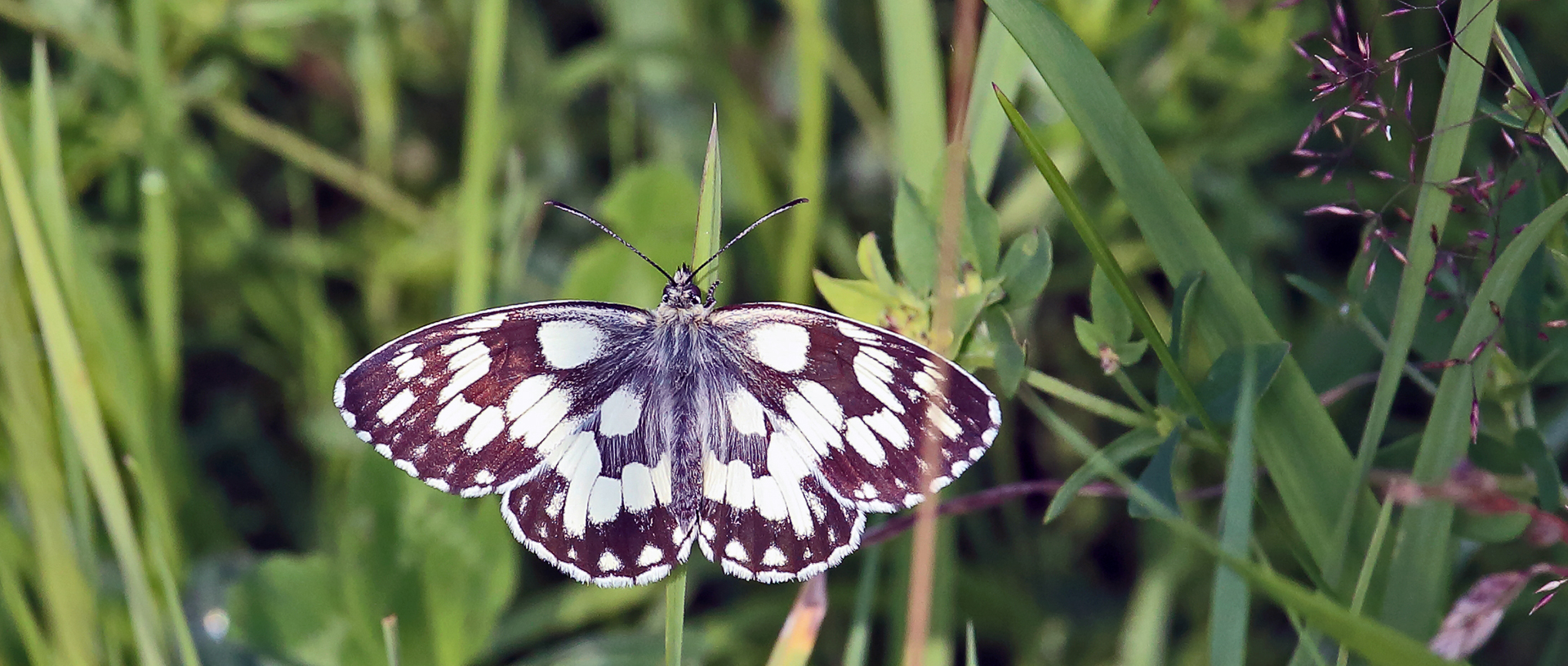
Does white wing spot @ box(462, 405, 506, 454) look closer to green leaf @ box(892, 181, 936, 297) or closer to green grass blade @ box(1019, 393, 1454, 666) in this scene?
green leaf @ box(892, 181, 936, 297)

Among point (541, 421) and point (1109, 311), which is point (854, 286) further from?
point (541, 421)

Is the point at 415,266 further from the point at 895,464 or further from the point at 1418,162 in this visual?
the point at 1418,162

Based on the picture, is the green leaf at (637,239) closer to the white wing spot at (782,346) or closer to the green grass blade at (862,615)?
the white wing spot at (782,346)

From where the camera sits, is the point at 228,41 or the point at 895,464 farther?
the point at 228,41

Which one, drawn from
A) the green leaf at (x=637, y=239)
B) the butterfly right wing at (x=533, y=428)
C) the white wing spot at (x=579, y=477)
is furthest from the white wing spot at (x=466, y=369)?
the green leaf at (x=637, y=239)

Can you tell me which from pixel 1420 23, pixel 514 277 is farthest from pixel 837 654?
pixel 1420 23

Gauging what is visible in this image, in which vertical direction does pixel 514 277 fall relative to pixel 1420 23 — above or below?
above

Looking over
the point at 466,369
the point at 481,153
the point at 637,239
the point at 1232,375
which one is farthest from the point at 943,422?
the point at 481,153
